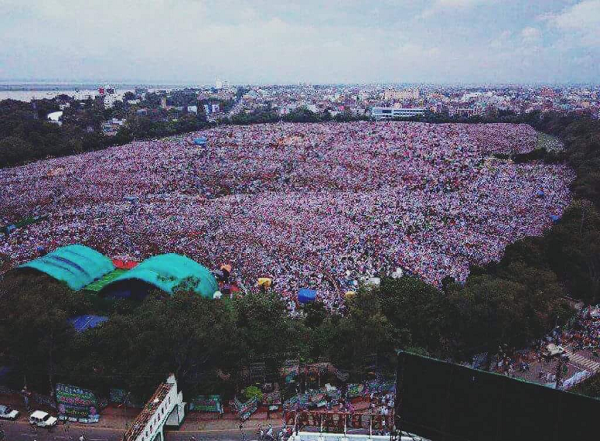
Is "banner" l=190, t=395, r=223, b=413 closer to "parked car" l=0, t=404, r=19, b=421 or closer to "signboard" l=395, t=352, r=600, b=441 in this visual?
"parked car" l=0, t=404, r=19, b=421

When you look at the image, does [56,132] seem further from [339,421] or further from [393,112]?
[393,112]

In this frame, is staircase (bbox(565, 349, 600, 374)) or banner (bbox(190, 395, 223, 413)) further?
staircase (bbox(565, 349, 600, 374))

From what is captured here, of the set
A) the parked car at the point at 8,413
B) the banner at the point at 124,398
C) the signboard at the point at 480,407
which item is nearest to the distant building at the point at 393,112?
the banner at the point at 124,398

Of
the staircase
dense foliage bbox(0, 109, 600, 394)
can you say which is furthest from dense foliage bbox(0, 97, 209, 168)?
the staircase

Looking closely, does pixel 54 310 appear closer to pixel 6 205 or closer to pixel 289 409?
pixel 289 409

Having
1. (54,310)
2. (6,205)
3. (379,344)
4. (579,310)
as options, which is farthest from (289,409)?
(6,205)

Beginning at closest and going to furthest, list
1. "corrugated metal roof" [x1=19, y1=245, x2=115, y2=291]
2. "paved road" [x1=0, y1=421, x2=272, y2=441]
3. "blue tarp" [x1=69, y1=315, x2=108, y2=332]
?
1. "paved road" [x1=0, y1=421, x2=272, y2=441]
2. "blue tarp" [x1=69, y1=315, x2=108, y2=332]
3. "corrugated metal roof" [x1=19, y1=245, x2=115, y2=291]

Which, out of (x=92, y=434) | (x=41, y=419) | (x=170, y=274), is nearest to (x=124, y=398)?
(x=92, y=434)

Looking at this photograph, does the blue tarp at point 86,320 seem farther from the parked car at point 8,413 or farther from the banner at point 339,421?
the banner at point 339,421
